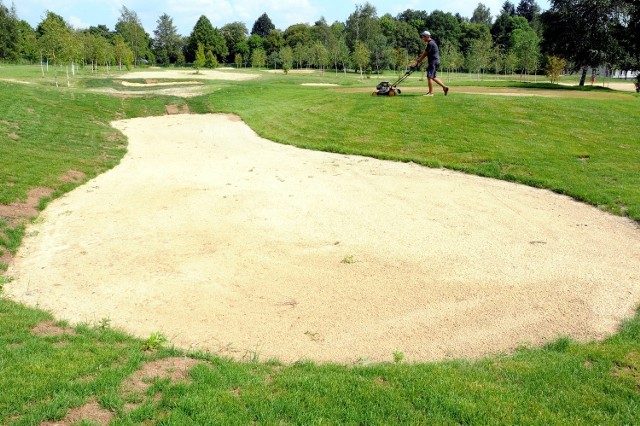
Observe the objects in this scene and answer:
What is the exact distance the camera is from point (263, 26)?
522 ft

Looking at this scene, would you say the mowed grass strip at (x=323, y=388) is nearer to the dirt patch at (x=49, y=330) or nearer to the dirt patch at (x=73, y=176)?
the dirt patch at (x=49, y=330)

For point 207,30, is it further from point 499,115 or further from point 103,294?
point 103,294

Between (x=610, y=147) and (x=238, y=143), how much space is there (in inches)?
620

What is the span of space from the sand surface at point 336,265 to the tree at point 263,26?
6105 inches

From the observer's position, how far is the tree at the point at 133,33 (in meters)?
97.8

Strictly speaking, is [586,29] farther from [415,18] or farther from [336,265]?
[415,18]

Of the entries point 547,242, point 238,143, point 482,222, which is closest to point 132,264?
point 482,222

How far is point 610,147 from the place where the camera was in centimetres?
1734

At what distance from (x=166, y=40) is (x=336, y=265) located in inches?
4753

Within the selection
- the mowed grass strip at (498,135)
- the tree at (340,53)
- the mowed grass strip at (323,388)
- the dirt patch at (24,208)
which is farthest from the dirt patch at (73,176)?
the tree at (340,53)

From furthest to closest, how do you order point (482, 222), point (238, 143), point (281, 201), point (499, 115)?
point (238, 143) → point (499, 115) → point (281, 201) → point (482, 222)

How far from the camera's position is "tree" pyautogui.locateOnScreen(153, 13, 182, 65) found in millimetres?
114812

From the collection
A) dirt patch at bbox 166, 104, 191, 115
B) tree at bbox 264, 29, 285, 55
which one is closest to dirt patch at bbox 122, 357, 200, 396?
dirt patch at bbox 166, 104, 191, 115

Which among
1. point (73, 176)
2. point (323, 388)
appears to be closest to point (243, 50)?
point (73, 176)
